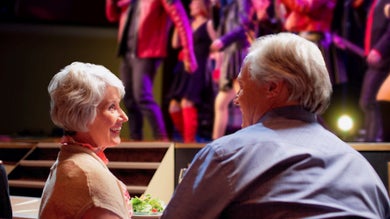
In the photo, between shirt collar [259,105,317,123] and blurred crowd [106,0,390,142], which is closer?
shirt collar [259,105,317,123]

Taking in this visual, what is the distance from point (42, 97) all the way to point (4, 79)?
0.62 metres

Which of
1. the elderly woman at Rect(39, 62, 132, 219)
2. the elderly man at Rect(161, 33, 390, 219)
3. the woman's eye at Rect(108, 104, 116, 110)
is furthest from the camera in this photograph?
the woman's eye at Rect(108, 104, 116, 110)

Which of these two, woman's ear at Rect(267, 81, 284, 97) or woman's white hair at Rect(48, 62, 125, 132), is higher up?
woman's ear at Rect(267, 81, 284, 97)

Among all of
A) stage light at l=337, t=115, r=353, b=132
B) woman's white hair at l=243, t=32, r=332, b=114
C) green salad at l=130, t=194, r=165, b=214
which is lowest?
stage light at l=337, t=115, r=353, b=132

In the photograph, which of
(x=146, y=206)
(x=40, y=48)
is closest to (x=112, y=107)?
(x=146, y=206)

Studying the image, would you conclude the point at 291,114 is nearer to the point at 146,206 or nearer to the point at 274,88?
the point at 274,88

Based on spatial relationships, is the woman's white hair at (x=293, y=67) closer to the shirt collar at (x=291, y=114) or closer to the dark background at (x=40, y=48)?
the shirt collar at (x=291, y=114)

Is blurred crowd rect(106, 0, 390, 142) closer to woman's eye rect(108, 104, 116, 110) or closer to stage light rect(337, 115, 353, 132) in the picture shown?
stage light rect(337, 115, 353, 132)

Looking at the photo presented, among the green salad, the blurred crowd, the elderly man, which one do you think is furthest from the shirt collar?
the blurred crowd

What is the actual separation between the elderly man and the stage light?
372 cm

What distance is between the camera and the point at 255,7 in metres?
5.44

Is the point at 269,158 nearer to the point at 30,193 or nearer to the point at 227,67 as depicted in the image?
the point at 30,193

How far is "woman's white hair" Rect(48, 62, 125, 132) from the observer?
1.60 meters

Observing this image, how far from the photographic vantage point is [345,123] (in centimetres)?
491
